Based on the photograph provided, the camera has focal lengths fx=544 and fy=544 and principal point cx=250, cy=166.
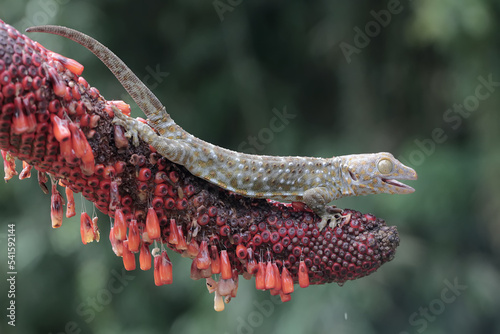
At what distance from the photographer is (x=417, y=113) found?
7.01m

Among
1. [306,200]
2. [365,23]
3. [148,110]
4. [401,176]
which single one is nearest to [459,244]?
[365,23]

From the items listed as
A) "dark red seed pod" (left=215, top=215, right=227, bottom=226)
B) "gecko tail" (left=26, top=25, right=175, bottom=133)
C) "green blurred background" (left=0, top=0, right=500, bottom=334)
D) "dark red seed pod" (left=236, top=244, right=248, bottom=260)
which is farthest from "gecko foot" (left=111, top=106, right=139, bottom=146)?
"green blurred background" (left=0, top=0, right=500, bottom=334)

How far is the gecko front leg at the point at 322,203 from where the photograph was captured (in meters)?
2.32

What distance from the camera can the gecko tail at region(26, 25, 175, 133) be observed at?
225cm

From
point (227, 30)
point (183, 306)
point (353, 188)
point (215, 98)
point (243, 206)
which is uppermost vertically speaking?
point (227, 30)

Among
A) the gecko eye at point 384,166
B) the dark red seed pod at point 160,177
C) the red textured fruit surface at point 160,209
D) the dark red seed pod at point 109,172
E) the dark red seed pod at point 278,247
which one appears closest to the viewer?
the red textured fruit surface at point 160,209

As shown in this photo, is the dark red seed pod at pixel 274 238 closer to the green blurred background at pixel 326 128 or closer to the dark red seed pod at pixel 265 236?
the dark red seed pod at pixel 265 236

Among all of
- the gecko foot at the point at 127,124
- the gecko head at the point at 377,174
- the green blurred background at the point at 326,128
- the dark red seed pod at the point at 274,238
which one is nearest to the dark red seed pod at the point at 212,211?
the dark red seed pod at the point at 274,238

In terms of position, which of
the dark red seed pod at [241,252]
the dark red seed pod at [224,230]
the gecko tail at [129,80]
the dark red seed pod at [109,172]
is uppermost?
the gecko tail at [129,80]

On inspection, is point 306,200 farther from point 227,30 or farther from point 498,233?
point 498,233

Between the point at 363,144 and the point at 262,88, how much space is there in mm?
1393

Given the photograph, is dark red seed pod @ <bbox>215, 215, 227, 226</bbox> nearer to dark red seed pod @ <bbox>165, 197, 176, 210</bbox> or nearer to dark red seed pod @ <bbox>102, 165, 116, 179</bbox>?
dark red seed pod @ <bbox>165, 197, 176, 210</bbox>

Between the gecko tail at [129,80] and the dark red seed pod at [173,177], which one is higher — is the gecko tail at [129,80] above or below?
above

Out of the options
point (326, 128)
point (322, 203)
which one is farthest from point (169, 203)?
point (326, 128)
